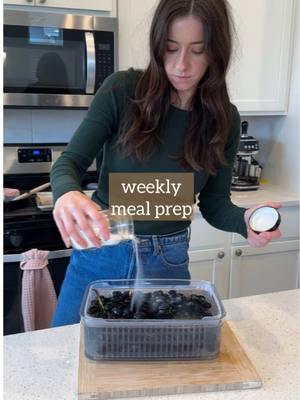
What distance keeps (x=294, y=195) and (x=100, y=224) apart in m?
1.79

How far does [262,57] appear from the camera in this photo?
2.27m

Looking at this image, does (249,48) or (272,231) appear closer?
(272,231)

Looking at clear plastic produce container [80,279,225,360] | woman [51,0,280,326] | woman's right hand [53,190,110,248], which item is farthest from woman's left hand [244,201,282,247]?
woman's right hand [53,190,110,248]

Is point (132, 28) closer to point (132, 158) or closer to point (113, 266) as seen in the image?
point (132, 158)

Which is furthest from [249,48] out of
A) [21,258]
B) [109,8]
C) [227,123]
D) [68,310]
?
[68,310]

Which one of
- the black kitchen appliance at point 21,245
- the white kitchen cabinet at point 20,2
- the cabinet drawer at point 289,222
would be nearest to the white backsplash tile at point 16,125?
the black kitchen appliance at point 21,245

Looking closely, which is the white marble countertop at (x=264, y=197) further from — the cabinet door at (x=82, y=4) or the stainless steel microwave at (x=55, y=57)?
the cabinet door at (x=82, y=4)

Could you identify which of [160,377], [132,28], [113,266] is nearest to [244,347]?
[160,377]

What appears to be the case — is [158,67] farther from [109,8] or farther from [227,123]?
[109,8]

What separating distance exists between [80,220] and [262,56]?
1872 mm

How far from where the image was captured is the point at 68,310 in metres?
1.13

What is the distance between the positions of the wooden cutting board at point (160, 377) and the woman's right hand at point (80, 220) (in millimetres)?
237

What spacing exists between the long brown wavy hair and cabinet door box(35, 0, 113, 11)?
92cm

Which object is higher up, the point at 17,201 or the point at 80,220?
the point at 80,220
